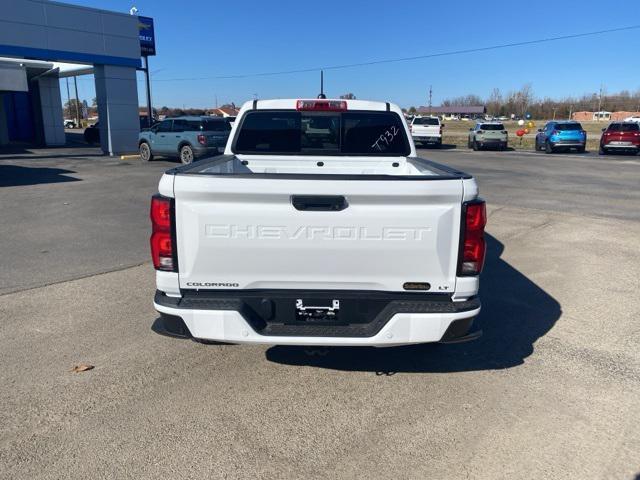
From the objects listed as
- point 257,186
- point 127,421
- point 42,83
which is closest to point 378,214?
point 257,186

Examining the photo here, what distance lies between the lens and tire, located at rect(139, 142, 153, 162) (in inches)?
858

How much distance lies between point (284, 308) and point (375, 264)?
64 cm

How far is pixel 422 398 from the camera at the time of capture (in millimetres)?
3623

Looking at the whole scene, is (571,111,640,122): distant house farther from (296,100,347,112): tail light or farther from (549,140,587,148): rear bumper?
(296,100,347,112): tail light

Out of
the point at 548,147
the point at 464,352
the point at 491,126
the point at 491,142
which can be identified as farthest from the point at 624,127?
the point at 464,352

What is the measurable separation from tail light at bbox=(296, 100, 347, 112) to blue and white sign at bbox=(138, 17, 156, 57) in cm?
4111

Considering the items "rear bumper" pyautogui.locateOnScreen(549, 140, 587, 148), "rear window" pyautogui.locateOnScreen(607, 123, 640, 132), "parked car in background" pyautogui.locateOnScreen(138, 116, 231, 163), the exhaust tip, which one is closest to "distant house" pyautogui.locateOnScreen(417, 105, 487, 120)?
"rear bumper" pyautogui.locateOnScreen(549, 140, 587, 148)

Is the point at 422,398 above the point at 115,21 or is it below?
below

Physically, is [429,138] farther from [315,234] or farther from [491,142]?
[315,234]

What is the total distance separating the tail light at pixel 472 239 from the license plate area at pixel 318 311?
81 centimetres

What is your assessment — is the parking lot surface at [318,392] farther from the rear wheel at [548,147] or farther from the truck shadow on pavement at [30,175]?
the rear wheel at [548,147]

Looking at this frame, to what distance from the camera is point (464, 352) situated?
4359mm

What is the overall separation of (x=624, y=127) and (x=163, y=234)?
→ 31.2m

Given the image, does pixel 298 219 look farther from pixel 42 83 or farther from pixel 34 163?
pixel 42 83
